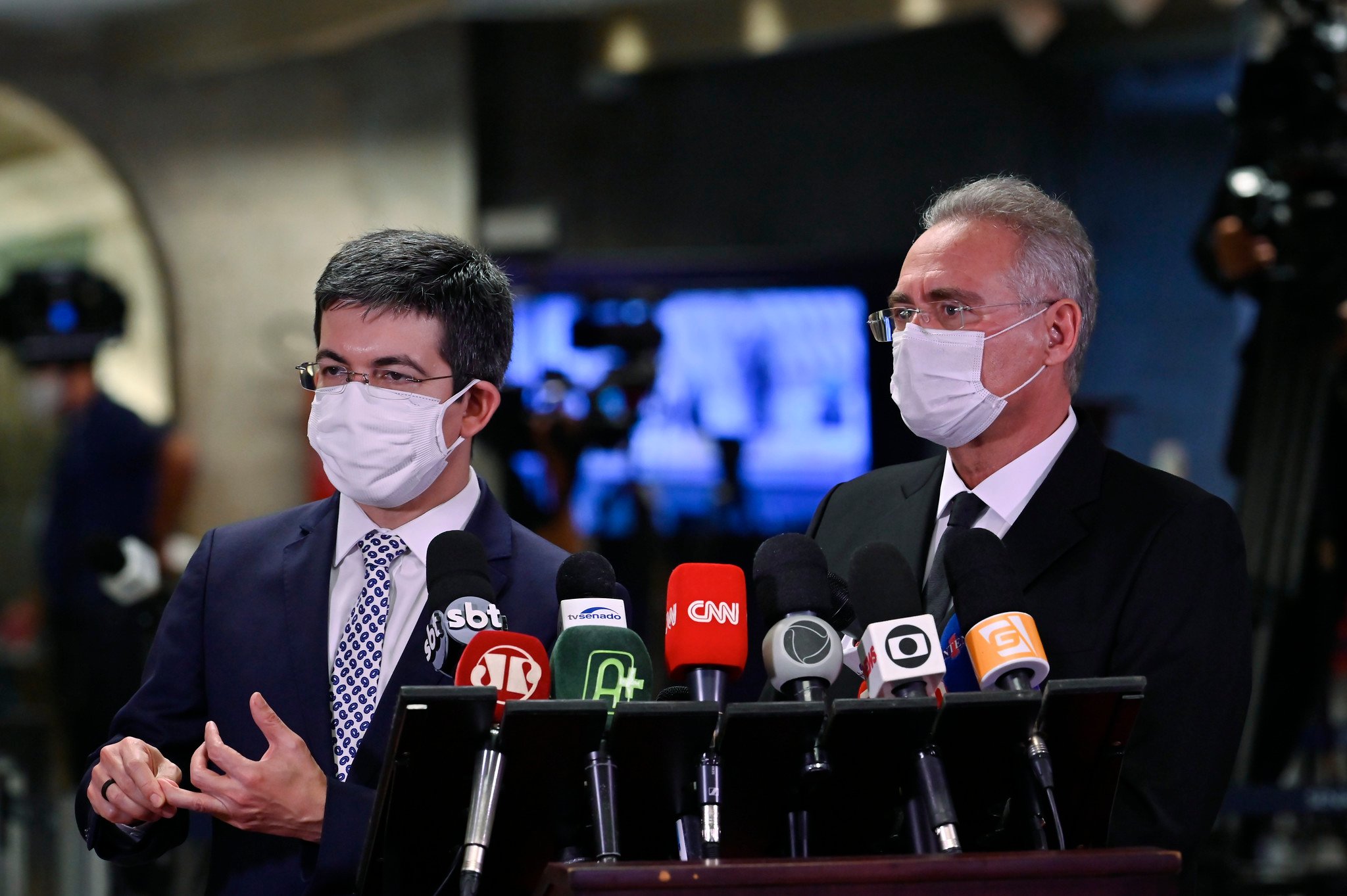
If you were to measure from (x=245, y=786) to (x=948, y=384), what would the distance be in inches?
40.2

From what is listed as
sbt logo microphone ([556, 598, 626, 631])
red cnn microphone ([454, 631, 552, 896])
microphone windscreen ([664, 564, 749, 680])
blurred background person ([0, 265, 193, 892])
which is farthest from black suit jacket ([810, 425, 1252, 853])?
blurred background person ([0, 265, 193, 892])

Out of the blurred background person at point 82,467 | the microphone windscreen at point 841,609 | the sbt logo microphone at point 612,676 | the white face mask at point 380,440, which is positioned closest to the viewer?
the sbt logo microphone at point 612,676

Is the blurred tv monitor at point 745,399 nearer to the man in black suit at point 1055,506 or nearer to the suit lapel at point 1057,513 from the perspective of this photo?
the man in black suit at point 1055,506

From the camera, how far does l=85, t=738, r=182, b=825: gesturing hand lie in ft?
5.47

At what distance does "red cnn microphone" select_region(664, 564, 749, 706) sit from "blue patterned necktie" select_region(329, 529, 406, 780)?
0.45m

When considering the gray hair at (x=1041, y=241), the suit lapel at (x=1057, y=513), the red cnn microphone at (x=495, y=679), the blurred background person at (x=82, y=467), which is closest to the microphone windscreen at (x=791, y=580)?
the red cnn microphone at (x=495, y=679)

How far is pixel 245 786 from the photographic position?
1594 millimetres

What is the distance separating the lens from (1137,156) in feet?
27.7

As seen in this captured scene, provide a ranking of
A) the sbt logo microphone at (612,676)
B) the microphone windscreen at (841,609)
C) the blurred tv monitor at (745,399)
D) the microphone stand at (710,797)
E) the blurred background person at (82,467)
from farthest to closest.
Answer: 1. the blurred tv monitor at (745,399)
2. the blurred background person at (82,467)
3. the microphone windscreen at (841,609)
4. the sbt logo microphone at (612,676)
5. the microphone stand at (710,797)

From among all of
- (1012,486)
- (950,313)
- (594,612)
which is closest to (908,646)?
(594,612)

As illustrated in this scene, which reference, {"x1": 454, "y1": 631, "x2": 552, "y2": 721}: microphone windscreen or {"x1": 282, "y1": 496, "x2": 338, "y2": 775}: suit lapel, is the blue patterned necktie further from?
{"x1": 454, "y1": 631, "x2": 552, "y2": 721}: microphone windscreen

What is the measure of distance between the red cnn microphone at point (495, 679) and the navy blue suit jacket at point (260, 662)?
24 centimetres

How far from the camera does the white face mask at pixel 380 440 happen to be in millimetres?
1905

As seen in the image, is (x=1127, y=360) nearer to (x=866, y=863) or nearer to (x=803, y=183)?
(x=803, y=183)
